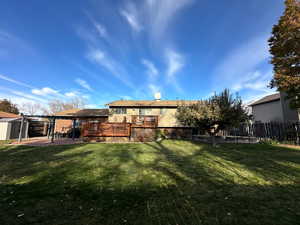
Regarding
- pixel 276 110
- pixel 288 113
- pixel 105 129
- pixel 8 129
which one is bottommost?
pixel 8 129

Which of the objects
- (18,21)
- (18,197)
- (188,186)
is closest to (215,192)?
(188,186)

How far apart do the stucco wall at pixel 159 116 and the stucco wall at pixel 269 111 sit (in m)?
14.1

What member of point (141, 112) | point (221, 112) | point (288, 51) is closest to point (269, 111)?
point (288, 51)

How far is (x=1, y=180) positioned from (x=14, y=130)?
1702 centimetres

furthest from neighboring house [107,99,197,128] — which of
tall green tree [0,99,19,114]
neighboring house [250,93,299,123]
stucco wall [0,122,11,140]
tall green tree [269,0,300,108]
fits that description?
tall green tree [0,99,19,114]

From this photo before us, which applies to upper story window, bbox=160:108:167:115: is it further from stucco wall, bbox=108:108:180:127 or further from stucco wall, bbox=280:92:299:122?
stucco wall, bbox=280:92:299:122

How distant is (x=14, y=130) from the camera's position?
16.0 m

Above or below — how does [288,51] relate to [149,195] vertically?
above

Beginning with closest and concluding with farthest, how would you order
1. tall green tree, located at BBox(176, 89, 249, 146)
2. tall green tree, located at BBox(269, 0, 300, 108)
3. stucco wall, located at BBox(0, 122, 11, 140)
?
tall green tree, located at BBox(176, 89, 249, 146)
tall green tree, located at BBox(269, 0, 300, 108)
stucco wall, located at BBox(0, 122, 11, 140)

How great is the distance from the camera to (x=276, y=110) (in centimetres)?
1850

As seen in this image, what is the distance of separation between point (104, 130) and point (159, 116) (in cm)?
772

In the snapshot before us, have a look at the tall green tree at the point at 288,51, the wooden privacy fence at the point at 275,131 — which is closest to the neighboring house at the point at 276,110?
the wooden privacy fence at the point at 275,131

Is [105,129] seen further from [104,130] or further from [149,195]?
[149,195]

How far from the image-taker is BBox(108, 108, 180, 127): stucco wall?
17.2 meters
